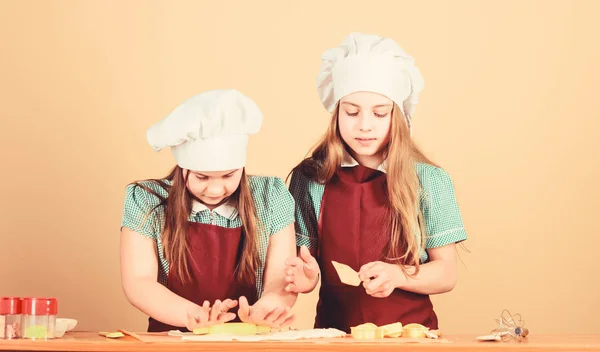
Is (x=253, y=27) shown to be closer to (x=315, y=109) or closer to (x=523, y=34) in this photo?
(x=315, y=109)

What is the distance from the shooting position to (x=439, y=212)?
2348mm

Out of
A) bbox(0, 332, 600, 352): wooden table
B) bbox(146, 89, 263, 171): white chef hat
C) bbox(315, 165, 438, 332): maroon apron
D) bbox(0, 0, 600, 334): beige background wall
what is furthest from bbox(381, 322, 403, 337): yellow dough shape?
bbox(0, 0, 600, 334): beige background wall

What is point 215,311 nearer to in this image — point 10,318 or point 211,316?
point 211,316

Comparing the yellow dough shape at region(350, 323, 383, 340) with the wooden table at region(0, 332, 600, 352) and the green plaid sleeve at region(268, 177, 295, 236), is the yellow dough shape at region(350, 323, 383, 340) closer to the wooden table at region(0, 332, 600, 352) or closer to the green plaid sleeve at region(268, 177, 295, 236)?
the wooden table at region(0, 332, 600, 352)

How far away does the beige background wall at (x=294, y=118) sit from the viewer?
3117 millimetres

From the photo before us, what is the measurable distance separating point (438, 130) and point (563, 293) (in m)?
0.60

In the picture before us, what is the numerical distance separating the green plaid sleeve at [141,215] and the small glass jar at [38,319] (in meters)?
0.36

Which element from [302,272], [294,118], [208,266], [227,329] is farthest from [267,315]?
[294,118]

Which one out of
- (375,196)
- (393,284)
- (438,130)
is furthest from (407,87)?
(438,130)

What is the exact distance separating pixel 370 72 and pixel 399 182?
248 mm

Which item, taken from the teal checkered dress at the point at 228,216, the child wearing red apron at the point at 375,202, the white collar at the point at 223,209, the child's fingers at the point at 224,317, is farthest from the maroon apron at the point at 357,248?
the child's fingers at the point at 224,317

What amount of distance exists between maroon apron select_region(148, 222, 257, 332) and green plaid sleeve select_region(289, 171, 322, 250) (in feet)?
0.62

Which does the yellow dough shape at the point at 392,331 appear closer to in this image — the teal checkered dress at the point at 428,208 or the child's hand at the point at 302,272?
the child's hand at the point at 302,272

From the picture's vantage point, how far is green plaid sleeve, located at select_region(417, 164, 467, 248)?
2.33m
